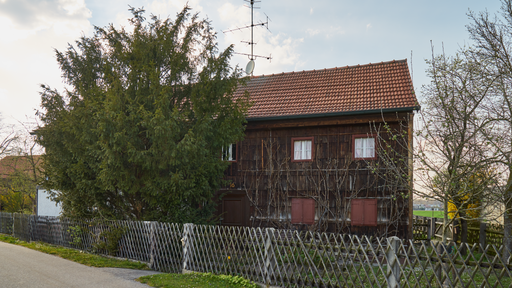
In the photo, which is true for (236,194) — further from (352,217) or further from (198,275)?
(198,275)

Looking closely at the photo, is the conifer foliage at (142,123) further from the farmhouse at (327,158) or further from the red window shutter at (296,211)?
the red window shutter at (296,211)

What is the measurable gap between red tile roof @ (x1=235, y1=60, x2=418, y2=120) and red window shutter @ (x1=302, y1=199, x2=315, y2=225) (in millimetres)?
3425

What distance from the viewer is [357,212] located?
1466cm

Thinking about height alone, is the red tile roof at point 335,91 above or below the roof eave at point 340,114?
above

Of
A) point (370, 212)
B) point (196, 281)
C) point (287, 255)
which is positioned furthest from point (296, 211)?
point (287, 255)

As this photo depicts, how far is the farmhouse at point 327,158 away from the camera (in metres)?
14.4

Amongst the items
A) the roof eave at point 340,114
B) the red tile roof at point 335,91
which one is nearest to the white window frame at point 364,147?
the roof eave at point 340,114

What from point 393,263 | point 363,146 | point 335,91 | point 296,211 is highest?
point 335,91

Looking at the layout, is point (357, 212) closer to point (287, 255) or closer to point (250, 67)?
point (287, 255)

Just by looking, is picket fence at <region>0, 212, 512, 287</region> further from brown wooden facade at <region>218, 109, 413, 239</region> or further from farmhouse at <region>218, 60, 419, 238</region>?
farmhouse at <region>218, 60, 419, 238</region>

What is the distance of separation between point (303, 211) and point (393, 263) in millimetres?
8710

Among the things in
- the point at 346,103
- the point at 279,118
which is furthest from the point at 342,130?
the point at 279,118

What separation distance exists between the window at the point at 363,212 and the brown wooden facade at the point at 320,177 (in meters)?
0.04

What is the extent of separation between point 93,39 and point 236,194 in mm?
8021
